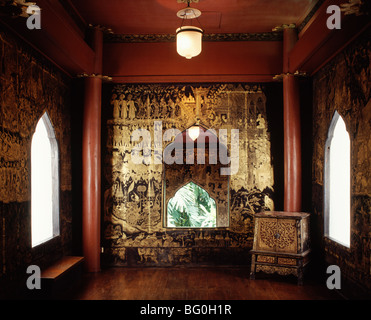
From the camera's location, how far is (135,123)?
593 centimetres

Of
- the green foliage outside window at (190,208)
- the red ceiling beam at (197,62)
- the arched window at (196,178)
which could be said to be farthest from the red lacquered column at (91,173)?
the green foliage outside window at (190,208)

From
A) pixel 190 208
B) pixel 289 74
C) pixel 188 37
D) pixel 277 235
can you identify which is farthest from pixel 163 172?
pixel 289 74

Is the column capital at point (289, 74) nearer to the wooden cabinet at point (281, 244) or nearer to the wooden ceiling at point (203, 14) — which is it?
the wooden ceiling at point (203, 14)

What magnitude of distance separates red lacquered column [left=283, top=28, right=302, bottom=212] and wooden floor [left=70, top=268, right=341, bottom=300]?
4.18 ft

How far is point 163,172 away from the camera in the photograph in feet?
19.3

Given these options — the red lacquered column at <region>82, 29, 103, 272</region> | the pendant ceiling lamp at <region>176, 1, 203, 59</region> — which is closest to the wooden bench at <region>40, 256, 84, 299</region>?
the red lacquered column at <region>82, 29, 103, 272</region>

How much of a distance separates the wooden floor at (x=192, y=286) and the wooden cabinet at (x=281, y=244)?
0.22 metres

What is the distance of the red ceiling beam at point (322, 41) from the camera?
12.2ft

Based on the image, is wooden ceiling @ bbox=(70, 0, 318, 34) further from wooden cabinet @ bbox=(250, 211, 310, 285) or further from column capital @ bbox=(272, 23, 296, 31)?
wooden cabinet @ bbox=(250, 211, 310, 285)

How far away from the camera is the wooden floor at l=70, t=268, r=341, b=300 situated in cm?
435

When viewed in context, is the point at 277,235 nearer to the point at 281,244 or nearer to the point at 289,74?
the point at 281,244

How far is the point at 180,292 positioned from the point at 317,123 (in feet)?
10.8

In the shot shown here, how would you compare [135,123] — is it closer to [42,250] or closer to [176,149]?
[176,149]

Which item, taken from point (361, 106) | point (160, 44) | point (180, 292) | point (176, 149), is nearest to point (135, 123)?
point (160, 44)
